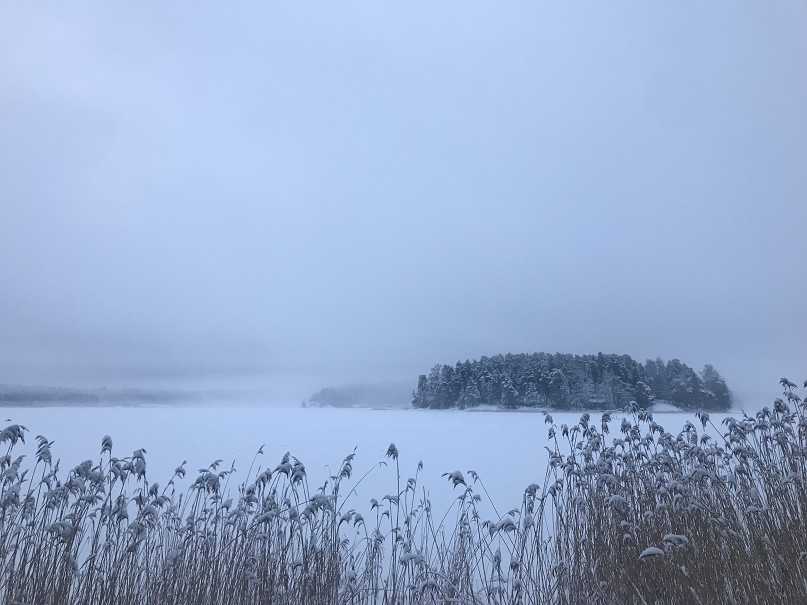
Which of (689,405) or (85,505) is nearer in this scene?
(85,505)

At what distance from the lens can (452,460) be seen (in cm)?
1238

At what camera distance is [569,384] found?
670 inches

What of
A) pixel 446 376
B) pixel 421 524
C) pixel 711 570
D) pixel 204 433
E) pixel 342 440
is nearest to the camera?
pixel 711 570

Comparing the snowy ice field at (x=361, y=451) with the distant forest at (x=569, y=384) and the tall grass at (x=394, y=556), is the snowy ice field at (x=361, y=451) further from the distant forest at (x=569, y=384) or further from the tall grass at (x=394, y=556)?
the tall grass at (x=394, y=556)

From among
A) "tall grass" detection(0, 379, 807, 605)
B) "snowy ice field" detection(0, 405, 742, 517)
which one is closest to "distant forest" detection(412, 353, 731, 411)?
"snowy ice field" detection(0, 405, 742, 517)

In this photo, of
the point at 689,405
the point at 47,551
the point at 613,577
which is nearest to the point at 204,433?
the point at 47,551

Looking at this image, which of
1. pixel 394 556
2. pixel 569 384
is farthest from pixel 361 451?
pixel 394 556

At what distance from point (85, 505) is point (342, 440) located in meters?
11.7

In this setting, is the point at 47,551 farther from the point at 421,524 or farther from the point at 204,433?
the point at 204,433

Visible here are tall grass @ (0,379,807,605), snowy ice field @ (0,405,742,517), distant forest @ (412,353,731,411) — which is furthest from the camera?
distant forest @ (412,353,731,411)

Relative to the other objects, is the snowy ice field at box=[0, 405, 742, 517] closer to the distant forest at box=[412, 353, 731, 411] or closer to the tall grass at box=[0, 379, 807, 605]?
the distant forest at box=[412, 353, 731, 411]

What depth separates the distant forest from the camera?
11335mm

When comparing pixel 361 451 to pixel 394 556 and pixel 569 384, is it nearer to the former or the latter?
pixel 569 384

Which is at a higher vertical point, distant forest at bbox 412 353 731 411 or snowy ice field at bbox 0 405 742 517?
distant forest at bbox 412 353 731 411
